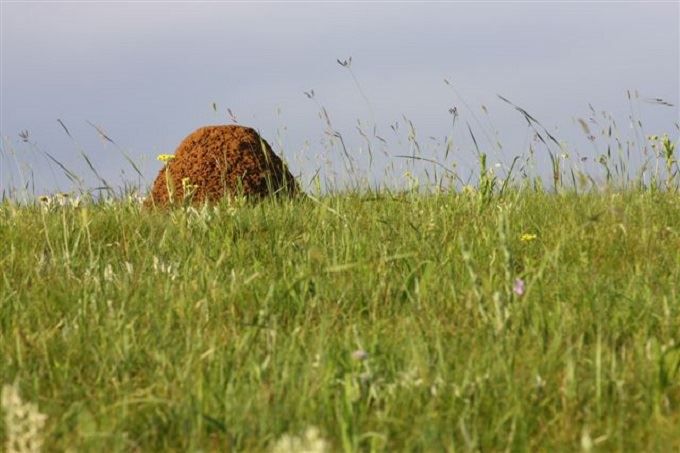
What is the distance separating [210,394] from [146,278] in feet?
5.49

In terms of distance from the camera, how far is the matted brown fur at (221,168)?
25.3 feet

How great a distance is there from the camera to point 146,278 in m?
4.65

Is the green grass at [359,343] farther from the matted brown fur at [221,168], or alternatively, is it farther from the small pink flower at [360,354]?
the matted brown fur at [221,168]

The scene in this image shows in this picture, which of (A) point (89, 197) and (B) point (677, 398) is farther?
(A) point (89, 197)

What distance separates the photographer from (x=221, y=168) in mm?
7746

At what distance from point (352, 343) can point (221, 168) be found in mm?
4356

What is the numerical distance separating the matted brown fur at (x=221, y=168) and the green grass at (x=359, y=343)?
7.13 ft

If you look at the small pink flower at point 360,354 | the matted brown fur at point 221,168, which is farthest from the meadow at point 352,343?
the matted brown fur at point 221,168

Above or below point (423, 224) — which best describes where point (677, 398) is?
below

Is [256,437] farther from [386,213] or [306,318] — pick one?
[386,213]

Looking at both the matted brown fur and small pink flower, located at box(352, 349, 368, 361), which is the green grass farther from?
the matted brown fur

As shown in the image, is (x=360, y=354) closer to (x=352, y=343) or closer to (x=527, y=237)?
(x=352, y=343)

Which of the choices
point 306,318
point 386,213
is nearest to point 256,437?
point 306,318

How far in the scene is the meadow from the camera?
2918 mm
